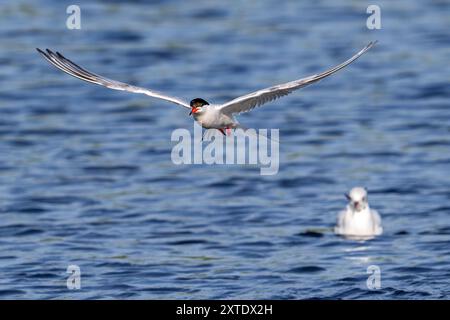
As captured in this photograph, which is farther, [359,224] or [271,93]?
[359,224]

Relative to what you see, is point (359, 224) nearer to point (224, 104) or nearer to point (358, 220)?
point (358, 220)

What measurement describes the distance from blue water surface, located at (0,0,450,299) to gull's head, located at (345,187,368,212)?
1.83ft

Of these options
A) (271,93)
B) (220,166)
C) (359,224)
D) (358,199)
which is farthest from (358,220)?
(271,93)

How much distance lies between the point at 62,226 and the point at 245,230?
2.72m

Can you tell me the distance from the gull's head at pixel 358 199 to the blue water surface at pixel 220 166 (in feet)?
1.83

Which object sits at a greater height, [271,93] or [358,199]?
[271,93]

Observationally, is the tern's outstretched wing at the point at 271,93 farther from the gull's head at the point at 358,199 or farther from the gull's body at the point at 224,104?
the gull's head at the point at 358,199

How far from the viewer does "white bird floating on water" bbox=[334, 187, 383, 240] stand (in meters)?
18.4

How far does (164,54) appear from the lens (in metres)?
30.7

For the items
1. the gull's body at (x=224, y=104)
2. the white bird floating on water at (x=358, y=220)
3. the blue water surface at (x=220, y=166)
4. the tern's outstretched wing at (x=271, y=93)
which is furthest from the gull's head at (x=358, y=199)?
the tern's outstretched wing at (x=271, y=93)

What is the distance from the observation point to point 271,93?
43.0ft

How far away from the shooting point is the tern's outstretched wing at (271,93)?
1268 cm

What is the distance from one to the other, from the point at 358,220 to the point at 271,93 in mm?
5750
